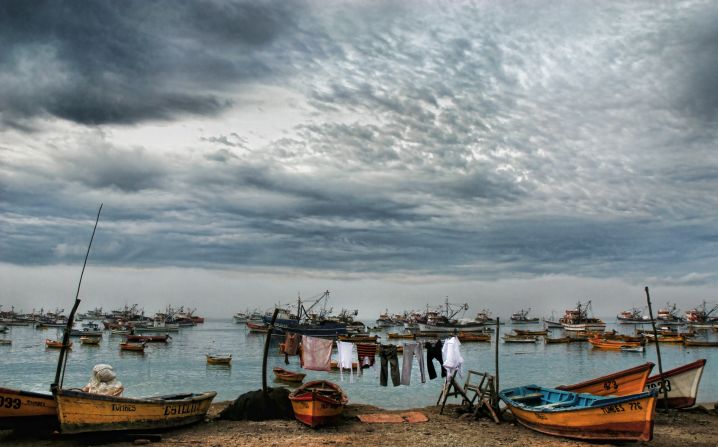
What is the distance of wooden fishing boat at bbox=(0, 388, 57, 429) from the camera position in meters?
14.6

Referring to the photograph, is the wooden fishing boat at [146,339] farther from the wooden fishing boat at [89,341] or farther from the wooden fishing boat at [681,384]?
the wooden fishing boat at [681,384]

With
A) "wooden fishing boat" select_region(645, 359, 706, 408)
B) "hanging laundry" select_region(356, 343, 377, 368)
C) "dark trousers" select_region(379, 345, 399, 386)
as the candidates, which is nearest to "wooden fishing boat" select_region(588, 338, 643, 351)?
"wooden fishing boat" select_region(645, 359, 706, 408)

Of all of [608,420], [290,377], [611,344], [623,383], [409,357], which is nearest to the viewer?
[608,420]

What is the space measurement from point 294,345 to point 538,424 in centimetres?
1093

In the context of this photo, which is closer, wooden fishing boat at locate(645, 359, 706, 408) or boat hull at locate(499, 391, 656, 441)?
boat hull at locate(499, 391, 656, 441)

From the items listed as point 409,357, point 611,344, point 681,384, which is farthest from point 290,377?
point 611,344

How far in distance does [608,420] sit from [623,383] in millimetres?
4753

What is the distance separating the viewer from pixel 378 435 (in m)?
17.0

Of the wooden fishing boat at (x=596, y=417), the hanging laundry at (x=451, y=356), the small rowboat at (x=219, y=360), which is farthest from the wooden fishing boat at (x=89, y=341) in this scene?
the wooden fishing boat at (x=596, y=417)

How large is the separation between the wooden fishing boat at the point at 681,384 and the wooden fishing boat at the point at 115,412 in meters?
19.4

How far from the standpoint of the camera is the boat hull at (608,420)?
14.8 meters

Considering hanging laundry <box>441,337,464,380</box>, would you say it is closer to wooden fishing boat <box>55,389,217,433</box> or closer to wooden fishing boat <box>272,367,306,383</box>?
wooden fishing boat <box>55,389,217,433</box>

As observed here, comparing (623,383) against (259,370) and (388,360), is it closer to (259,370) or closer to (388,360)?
(388,360)

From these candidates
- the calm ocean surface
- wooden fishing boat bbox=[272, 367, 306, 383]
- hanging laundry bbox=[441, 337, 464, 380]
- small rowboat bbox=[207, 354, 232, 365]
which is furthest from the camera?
small rowboat bbox=[207, 354, 232, 365]
